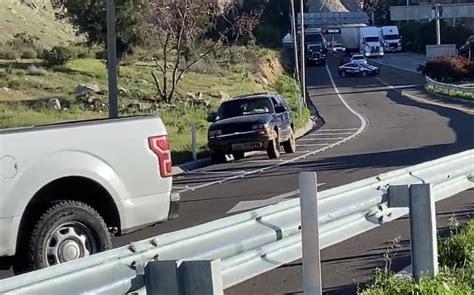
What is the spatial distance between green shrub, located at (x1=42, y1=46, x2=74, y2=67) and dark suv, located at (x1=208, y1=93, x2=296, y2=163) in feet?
104

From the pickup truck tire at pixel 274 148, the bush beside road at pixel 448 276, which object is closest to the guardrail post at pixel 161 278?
the bush beside road at pixel 448 276

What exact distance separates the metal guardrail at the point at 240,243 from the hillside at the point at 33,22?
64836 millimetres

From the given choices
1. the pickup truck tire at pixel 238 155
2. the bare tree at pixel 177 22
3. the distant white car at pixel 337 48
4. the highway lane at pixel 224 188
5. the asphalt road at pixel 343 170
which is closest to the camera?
the asphalt road at pixel 343 170

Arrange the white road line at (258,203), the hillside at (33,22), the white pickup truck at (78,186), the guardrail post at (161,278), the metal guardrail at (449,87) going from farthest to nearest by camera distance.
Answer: the hillside at (33,22)
the metal guardrail at (449,87)
the white road line at (258,203)
the white pickup truck at (78,186)
the guardrail post at (161,278)

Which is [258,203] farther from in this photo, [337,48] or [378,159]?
[337,48]

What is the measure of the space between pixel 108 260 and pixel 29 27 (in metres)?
76.3

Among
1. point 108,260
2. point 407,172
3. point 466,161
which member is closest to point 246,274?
point 108,260

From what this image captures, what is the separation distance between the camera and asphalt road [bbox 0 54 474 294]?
1045 centimetres

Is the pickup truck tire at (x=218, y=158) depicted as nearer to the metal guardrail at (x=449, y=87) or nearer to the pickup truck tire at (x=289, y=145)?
the pickup truck tire at (x=289, y=145)

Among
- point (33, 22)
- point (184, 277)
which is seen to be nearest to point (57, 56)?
point (33, 22)

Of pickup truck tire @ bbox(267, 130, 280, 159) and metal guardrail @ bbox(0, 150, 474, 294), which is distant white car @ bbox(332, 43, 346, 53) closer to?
pickup truck tire @ bbox(267, 130, 280, 159)

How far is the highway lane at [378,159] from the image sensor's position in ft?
33.0

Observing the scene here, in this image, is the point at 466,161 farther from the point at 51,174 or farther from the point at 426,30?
the point at 426,30

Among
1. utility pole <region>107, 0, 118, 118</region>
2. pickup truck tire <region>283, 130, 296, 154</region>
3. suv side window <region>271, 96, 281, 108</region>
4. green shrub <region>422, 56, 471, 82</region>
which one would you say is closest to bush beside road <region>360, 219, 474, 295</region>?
utility pole <region>107, 0, 118, 118</region>
